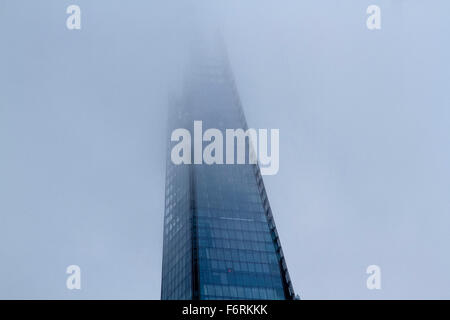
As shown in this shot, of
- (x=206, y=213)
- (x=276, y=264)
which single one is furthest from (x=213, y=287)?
(x=206, y=213)

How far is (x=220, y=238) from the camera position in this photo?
125 m

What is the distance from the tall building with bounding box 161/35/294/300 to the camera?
11388 centimetres

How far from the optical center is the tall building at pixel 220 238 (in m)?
114

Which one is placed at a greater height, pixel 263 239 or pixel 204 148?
pixel 204 148
